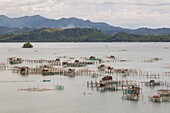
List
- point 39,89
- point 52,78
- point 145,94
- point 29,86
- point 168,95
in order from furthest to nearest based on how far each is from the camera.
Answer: point 52,78
point 29,86
point 39,89
point 145,94
point 168,95

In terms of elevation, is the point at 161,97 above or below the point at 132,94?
below

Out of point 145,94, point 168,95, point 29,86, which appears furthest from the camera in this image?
point 29,86

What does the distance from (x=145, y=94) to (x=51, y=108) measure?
14975mm

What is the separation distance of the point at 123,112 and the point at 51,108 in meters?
8.98

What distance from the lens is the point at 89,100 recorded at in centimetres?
5131

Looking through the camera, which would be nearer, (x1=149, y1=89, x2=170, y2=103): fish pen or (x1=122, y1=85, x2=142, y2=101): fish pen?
(x1=149, y1=89, x2=170, y2=103): fish pen

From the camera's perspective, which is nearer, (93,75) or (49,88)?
(49,88)

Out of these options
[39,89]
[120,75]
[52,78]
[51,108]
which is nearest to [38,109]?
[51,108]

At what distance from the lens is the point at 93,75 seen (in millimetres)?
76812

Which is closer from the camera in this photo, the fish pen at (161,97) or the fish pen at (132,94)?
the fish pen at (161,97)

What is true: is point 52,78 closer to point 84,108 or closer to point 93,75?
point 93,75

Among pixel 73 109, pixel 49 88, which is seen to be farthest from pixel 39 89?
pixel 73 109

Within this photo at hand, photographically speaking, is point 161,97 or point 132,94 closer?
point 161,97

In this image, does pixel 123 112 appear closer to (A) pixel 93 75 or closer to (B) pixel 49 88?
(B) pixel 49 88
